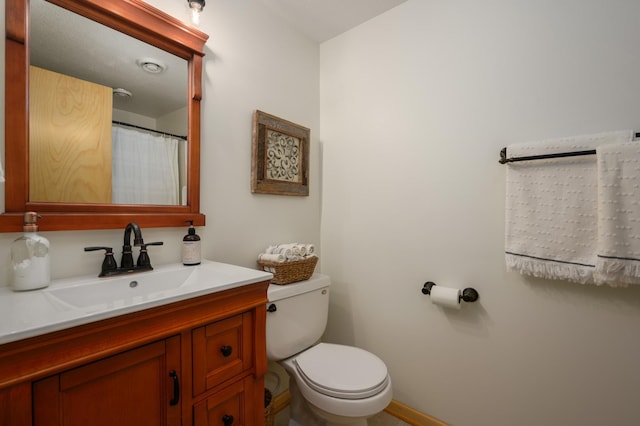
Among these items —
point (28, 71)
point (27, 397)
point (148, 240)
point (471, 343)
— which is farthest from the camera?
point (471, 343)

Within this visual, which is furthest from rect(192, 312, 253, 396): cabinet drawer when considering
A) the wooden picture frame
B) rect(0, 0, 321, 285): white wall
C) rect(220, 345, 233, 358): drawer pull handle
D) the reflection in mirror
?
the wooden picture frame

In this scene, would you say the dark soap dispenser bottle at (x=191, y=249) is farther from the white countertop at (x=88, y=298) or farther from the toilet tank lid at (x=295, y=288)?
the toilet tank lid at (x=295, y=288)

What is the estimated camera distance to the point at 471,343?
4.65ft

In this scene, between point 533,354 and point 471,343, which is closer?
point 533,354

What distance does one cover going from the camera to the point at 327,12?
1.71 m

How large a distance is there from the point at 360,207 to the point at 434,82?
818 mm

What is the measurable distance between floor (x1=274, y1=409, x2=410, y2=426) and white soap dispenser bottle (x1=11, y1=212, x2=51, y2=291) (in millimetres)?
1381

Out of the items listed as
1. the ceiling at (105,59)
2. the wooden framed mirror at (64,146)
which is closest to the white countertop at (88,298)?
the wooden framed mirror at (64,146)

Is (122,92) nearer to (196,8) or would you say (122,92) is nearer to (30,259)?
(196,8)

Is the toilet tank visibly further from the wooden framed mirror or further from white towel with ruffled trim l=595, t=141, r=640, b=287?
white towel with ruffled trim l=595, t=141, r=640, b=287

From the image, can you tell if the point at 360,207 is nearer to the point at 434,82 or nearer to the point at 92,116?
the point at 434,82

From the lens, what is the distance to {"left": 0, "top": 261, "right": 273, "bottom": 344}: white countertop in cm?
60

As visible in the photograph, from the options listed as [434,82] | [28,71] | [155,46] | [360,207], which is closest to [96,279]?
[28,71]

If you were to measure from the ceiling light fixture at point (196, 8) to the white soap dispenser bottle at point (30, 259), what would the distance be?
1.04m
